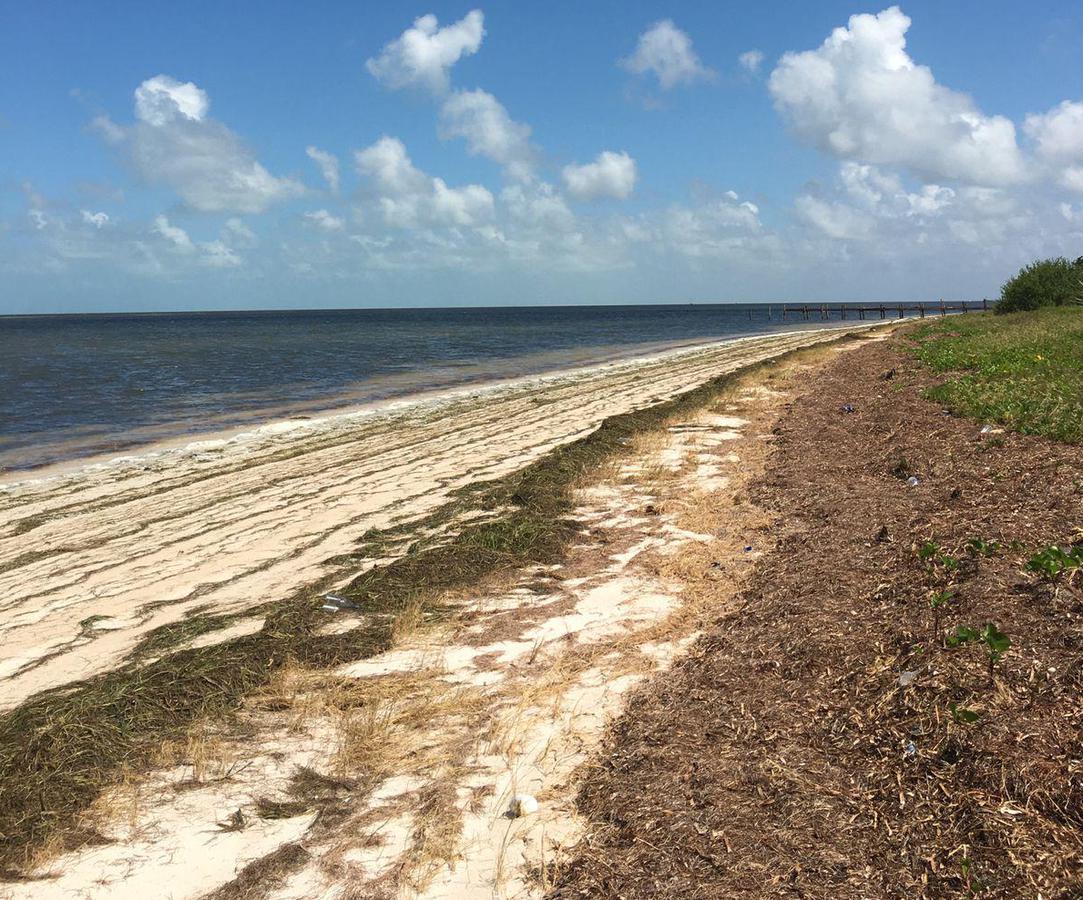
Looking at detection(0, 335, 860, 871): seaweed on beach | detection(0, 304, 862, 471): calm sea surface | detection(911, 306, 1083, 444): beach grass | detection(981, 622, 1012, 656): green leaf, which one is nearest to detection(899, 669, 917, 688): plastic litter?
detection(981, 622, 1012, 656): green leaf

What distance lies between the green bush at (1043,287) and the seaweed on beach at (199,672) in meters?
30.4

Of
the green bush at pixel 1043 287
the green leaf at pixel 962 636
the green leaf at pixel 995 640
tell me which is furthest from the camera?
the green bush at pixel 1043 287

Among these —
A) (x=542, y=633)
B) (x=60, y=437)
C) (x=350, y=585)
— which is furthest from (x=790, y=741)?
(x=60, y=437)

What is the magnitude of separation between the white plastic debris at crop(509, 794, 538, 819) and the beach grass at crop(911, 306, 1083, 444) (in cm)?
630

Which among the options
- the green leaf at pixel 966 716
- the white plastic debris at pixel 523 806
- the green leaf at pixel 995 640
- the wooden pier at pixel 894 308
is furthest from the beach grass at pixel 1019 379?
the wooden pier at pixel 894 308

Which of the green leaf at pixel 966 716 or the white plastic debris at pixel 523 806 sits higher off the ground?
the green leaf at pixel 966 716

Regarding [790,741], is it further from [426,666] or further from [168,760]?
[168,760]

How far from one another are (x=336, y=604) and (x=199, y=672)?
4.26 feet

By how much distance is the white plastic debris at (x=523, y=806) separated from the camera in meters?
3.45

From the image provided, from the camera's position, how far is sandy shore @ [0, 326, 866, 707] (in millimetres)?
6254

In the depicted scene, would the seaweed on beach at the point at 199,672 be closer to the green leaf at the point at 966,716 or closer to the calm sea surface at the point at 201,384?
the green leaf at the point at 966,716

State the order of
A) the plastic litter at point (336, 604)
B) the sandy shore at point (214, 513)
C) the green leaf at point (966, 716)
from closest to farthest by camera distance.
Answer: the green leaf at point (966, 716), the plastic litter at point (336, 604), the sandy shore at point (214, 513)

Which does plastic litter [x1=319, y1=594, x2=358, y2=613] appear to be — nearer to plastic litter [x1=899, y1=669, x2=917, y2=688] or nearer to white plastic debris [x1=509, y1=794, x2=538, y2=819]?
white plastic debris [x1=509, y1=794, x2=538, y2=819]

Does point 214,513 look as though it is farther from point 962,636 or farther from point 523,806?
point 962,636
